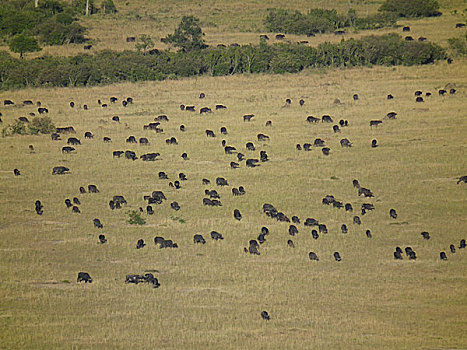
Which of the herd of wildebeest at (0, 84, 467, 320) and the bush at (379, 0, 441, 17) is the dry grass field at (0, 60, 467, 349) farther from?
the bush at (379, 0, 441, 17)

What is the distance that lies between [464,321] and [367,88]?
2746cm

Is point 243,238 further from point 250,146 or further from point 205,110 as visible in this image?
point 205,110

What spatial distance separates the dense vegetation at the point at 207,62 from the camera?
47.4m

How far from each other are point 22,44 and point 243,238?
36.4 meters

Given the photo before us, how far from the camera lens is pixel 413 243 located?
72.9 feet

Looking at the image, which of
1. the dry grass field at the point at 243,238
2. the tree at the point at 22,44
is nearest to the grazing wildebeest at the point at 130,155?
the dry grass field at the point at 243,238

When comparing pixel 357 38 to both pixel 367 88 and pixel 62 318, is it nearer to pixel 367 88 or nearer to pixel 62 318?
pixel 367 88

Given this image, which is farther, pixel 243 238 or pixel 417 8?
pixel 417 8

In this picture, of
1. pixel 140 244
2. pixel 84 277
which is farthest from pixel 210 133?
pixel 84 277

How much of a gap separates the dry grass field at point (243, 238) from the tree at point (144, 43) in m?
A: 15.4

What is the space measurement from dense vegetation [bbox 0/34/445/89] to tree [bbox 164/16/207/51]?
340cm

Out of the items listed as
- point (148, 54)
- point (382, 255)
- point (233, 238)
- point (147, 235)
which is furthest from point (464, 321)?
point (148, 54)

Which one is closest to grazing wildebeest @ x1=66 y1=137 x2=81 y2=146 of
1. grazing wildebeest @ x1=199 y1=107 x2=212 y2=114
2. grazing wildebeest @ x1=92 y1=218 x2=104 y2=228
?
grazing wildebeest @ x1=199 y1=107 x2=212 y2=114

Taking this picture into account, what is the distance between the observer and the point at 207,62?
4978 centimetres
